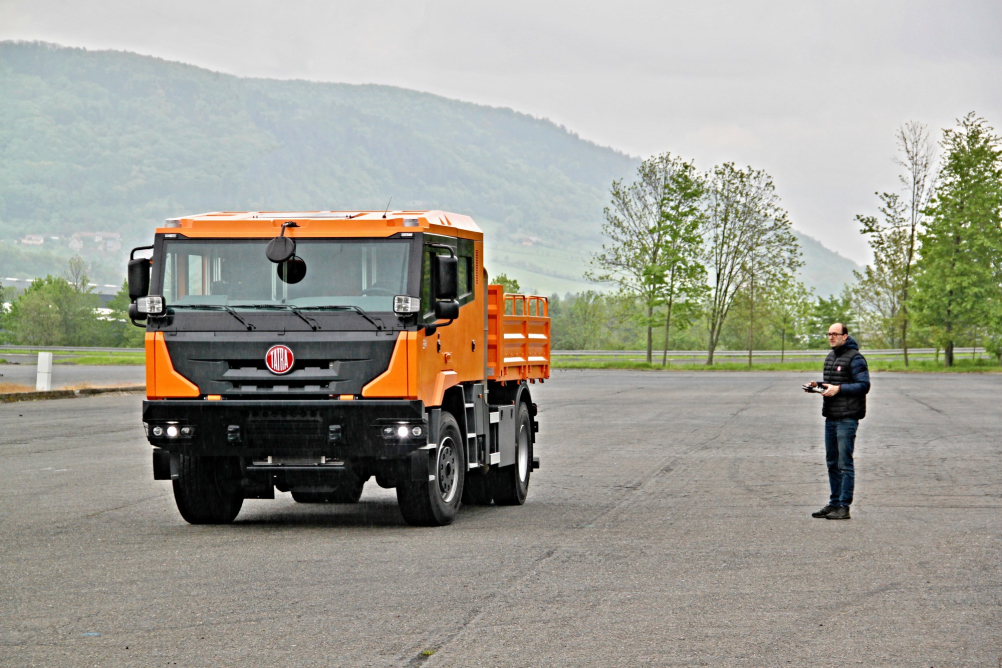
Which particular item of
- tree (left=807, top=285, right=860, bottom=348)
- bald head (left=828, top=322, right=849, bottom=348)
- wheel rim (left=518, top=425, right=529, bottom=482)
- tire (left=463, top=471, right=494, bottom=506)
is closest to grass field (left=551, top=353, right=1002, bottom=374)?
tree (left=807, top=285, right=860, bottom=348)

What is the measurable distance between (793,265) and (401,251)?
61305mm

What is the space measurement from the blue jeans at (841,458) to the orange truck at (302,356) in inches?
136

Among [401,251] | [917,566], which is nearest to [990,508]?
[917,566]

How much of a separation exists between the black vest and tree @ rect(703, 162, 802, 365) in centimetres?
5761

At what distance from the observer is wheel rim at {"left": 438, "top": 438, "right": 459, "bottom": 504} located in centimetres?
1045

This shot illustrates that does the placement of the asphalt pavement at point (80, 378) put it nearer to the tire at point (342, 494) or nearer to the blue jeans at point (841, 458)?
the tire at point (342, 494)

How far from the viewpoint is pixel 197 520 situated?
10.7 meters

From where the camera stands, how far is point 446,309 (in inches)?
396

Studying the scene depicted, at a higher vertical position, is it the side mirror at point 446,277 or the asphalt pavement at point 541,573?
the side mirror at point 446,277

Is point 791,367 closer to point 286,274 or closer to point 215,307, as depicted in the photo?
point 286,274

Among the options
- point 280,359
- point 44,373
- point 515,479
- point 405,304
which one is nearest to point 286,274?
point 280,359

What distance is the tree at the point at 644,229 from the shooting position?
65.9 meters

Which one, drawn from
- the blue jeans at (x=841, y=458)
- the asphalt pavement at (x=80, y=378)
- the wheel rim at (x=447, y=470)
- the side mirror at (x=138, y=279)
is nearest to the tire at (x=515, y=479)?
the wheel rim at (x=447, y=470)

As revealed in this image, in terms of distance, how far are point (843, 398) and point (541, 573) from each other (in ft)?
14.3
